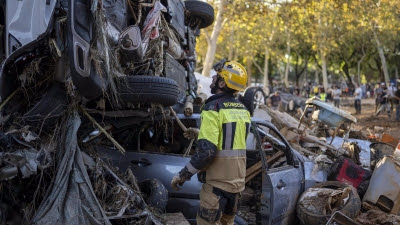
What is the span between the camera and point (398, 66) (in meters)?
49.9

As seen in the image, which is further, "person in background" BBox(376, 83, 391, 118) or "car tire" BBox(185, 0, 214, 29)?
"person in background" BBox(376, 83, 391, 118)

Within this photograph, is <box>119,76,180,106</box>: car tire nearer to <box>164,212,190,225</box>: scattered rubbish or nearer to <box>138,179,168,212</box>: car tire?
<box>138,179,168,212</box>: car tire

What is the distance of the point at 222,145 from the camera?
381 cm

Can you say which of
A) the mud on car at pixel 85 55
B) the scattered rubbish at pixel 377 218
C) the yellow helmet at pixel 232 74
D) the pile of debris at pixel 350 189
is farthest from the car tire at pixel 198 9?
the yellow helmet at pixel 232 74

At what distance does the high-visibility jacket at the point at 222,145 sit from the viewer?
370cm

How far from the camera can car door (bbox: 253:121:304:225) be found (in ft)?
16.2

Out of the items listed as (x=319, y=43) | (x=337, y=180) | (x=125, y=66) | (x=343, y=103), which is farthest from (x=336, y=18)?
(x=125, y=66)

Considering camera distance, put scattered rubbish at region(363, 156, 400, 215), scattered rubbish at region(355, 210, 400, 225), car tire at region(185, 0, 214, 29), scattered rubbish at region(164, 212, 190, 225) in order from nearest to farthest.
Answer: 1. scattered rubbish at region(164, 212, 190, 225)
2. scattered rubbish at region(355, 210, 400, 225)
3. scattered rubbish at region(363, 156, 400, 215)
4. car tire at region(185, 0, 214, 29)

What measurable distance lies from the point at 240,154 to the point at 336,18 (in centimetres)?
2603

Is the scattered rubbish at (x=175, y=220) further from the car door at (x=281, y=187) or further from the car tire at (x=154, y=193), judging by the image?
the car door at (x=281, y=187)

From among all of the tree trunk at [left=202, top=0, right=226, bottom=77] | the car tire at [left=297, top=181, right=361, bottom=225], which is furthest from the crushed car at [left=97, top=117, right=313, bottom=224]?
the tree trunk at [left=202, top=0, right=226, bottom=77]

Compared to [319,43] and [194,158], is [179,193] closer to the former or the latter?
[194,158]

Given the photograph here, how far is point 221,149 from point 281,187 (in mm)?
1550

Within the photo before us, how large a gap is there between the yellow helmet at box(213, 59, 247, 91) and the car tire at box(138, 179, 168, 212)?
1.25 meters
